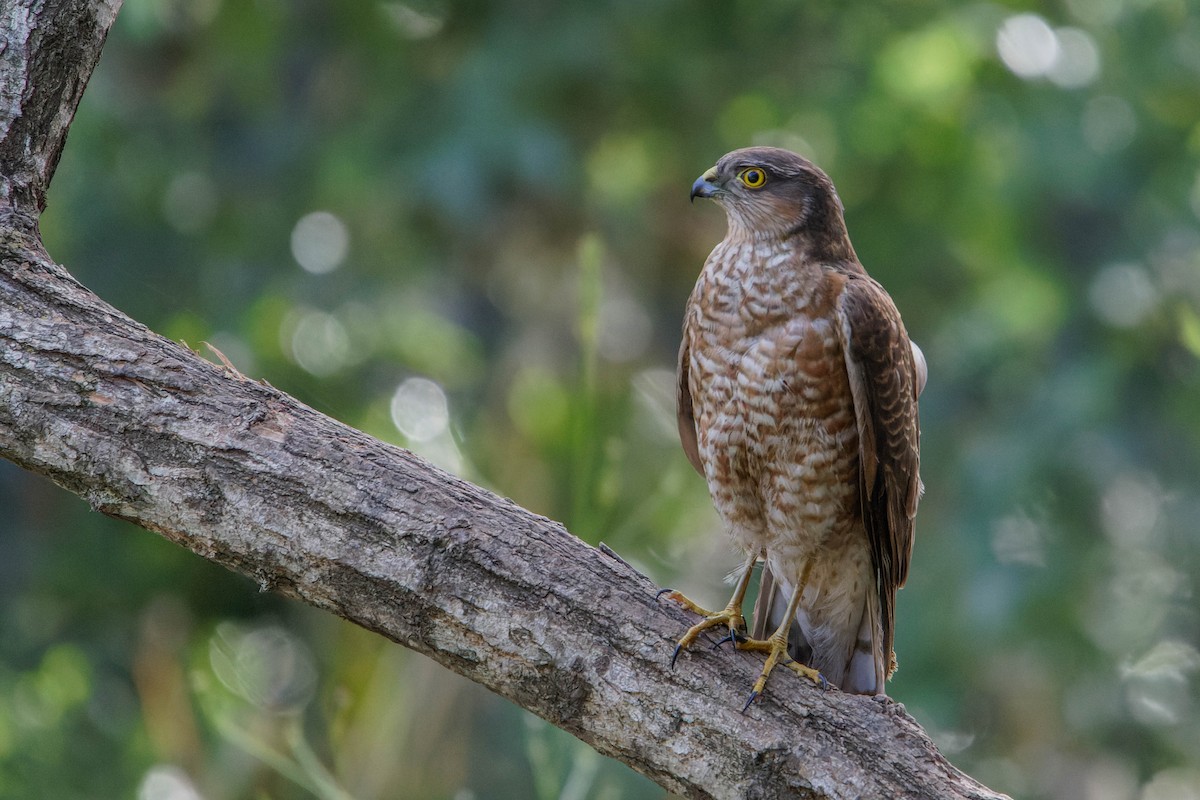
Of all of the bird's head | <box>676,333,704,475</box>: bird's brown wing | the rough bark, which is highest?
the bird's head

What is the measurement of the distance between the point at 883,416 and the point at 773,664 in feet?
2.51

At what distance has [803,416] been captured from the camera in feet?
10.9

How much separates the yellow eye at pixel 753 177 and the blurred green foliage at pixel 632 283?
179 centimetres

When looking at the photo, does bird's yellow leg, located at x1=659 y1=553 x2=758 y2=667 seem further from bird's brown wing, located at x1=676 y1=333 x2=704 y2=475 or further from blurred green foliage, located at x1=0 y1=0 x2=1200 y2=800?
blurred green foliage, located at x1=0 y1=0 x2=1200 y2=800

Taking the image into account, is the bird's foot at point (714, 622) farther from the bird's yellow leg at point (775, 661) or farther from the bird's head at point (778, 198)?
the bird's head at point (778, 198)

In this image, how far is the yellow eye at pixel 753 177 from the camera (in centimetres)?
362

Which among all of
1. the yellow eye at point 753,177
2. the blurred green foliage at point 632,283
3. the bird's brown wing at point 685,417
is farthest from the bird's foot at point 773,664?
the blurred green foliage at point 632,283

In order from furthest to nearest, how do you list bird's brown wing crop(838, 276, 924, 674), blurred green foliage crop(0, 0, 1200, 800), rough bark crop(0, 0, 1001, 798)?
blurred green foliage crop(0, 0, 1200, 800) < bird's brown wing crop(838, 276, 924, 674) < rough bark crop(0, 0, 1001, 798)

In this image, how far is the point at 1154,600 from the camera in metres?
7.34

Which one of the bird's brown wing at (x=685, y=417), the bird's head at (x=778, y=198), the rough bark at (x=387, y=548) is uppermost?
the bird's head at (x=778, y=198)

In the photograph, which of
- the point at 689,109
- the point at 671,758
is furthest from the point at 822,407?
the point at 689,109

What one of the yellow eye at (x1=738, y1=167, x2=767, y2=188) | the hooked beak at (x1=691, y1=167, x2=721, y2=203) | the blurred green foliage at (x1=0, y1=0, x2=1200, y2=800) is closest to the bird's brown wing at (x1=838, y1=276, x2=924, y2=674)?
the yellow eye at (x1=738, y1=167, x2=767, y2=188)

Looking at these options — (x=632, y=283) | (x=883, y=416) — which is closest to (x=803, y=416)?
(x=883, y=416)

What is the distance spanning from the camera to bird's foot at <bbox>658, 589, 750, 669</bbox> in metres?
2.85
